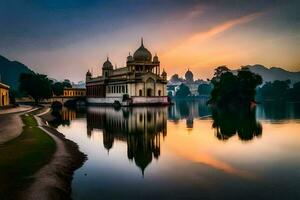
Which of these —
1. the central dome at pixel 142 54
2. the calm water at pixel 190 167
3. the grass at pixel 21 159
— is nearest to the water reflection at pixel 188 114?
the calm water at pixel 190 167

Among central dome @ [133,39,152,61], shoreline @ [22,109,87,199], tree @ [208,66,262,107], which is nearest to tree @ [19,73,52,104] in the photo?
central dome @ [133,39,152,61]

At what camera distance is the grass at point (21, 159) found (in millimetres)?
18609

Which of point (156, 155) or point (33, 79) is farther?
point (33, 79)

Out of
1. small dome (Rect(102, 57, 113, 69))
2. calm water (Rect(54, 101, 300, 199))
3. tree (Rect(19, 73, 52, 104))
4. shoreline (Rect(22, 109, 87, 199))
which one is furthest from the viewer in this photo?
small dome (Rect(102, 57, 113, 69))

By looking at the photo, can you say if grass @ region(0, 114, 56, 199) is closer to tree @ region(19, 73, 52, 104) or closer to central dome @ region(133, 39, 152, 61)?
tree @ region(19, 73, 52, 104)

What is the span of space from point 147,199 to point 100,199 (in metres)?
2.46

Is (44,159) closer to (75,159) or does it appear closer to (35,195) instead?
(75,159)

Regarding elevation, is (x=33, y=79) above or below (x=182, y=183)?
above

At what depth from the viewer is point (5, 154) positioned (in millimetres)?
25672

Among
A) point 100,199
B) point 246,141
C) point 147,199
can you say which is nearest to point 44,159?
point 100,199

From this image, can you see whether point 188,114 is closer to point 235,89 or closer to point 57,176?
point 235,89

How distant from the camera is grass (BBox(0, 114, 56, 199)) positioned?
18.6 meters

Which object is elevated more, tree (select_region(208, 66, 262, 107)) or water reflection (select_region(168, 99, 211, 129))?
tree (select_region(208, 66, 262, 107))

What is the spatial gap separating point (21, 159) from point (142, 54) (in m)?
114
